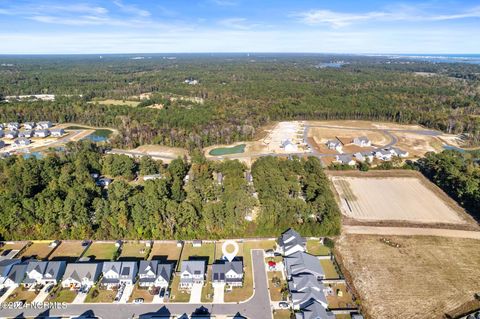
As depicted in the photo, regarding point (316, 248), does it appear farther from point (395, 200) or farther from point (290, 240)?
point (395, 200)

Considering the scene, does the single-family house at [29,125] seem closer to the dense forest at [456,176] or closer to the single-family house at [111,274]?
the single-family house at [111,274]

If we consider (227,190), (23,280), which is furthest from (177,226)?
(23,280)

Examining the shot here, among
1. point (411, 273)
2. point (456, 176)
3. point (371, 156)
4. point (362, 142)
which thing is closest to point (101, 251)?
point (411, 273)

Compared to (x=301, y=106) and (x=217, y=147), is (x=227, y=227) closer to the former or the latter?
(x=217, y=147)

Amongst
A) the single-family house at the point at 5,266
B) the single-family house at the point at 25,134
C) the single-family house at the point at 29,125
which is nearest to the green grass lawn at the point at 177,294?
the single-family house at the point at 5,266

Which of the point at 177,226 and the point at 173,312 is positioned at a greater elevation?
the point at 177,226
